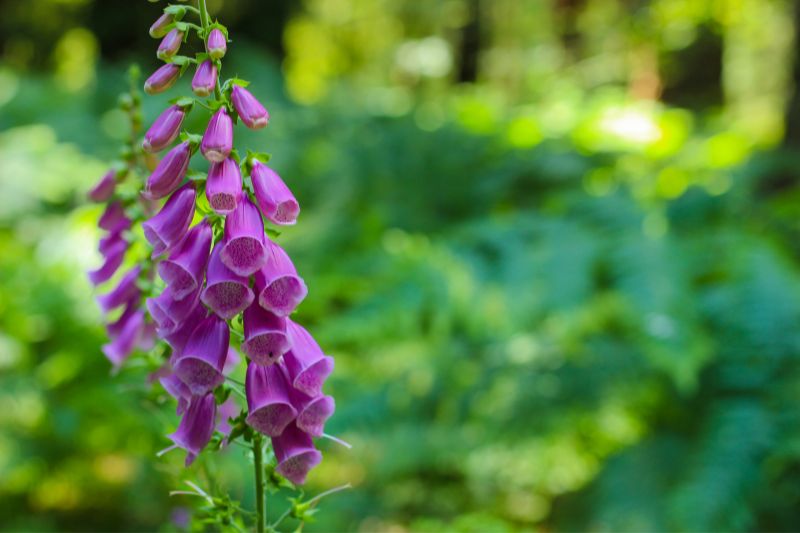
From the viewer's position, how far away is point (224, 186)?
577mm

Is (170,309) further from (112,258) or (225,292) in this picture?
(112,258)

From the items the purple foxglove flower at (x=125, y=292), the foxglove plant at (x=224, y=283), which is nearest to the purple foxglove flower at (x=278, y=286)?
the foxglove plant at (x=224, y=283)

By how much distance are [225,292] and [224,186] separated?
0.08 m

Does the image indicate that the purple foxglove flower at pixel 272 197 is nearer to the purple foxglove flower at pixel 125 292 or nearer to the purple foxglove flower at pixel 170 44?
the purple foxglove flower at pixel 170 44

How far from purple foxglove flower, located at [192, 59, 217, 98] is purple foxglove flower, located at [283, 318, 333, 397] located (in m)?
0.19

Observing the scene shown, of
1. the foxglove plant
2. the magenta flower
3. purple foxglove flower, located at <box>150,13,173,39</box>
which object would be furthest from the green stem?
purple foxglove flower, located at <box>150,13,173,39</box>

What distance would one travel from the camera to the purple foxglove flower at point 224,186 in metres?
0.57

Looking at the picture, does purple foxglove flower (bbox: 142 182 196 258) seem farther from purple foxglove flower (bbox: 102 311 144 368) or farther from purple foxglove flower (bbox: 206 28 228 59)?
purple foxglove flower (bbox: 102 311 144 368)

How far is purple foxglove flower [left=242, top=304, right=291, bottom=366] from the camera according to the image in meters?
0.58

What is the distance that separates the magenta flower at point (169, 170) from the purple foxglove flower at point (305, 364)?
149 millimetres

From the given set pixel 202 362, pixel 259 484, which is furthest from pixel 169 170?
pixel 259 484

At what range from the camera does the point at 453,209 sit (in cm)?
325

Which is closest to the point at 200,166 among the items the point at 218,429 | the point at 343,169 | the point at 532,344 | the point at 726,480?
the point at 343,169

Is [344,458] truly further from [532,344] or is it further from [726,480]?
[726,480]
